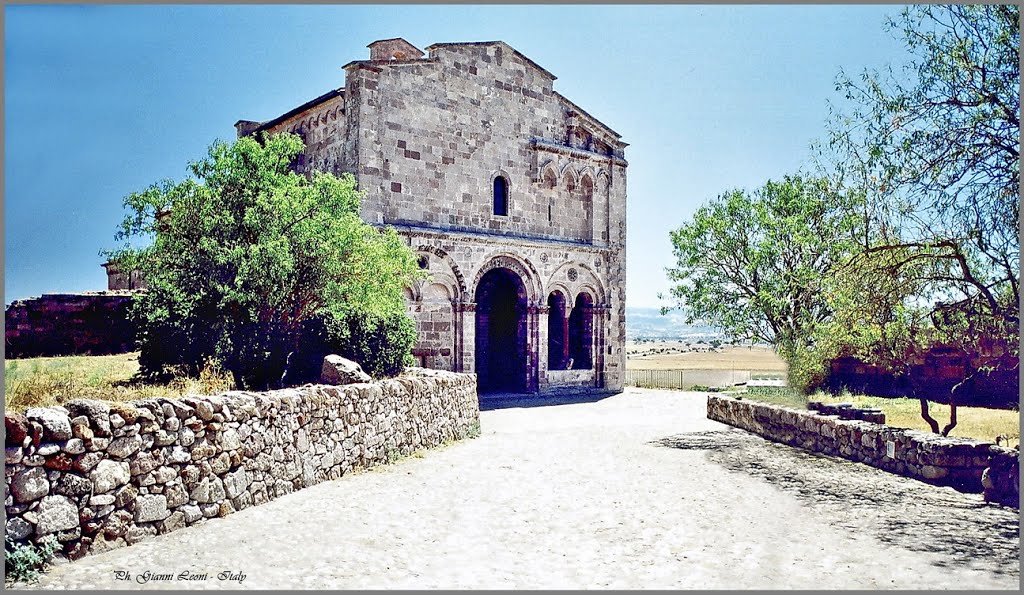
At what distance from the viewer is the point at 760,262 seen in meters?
21.1

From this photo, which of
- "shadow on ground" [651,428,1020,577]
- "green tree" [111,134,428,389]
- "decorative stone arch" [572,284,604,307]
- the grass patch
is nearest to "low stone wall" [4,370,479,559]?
"green tree" [111,134,428,389]

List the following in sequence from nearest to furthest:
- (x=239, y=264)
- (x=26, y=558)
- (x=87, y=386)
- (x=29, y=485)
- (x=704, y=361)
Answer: (x=26, y=558)
(x=29, y=485)
(x=87, y=386)
(x=239, y=264)
(x=704, y=361)

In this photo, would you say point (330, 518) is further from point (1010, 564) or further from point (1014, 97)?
point (1014, 97)

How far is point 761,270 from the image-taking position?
21469 mm

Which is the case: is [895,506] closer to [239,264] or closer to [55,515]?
Result: [55,515]

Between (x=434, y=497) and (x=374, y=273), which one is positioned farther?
(x=374, y=273)

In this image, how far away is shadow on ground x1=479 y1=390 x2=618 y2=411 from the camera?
24.2 m

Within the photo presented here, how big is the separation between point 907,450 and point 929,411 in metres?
5.42

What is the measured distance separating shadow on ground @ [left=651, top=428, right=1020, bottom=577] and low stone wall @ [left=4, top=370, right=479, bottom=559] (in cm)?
700

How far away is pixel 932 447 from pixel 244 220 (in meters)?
12.1

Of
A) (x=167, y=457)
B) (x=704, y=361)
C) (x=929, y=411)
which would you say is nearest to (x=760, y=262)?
(x=929, y=411)

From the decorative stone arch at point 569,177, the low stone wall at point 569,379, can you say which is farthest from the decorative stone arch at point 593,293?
the decorative stone arch at point 569,177

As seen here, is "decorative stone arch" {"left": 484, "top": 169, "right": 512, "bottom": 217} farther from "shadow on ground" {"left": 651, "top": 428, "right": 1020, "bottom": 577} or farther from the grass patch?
"shadow on ground" {"left": 651, "top": 428, "right": 1020, "bottom": 577}

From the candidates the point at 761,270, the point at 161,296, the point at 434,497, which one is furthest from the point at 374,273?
the point at 761,270
